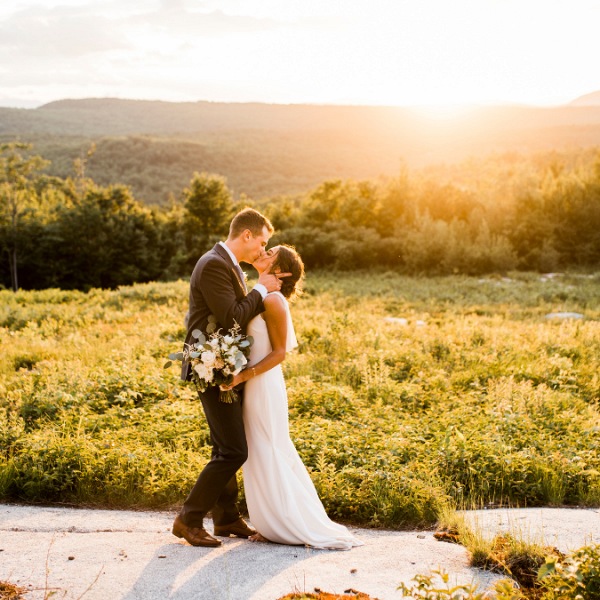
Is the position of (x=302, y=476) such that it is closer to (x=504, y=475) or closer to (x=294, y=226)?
(x=504, y=475)

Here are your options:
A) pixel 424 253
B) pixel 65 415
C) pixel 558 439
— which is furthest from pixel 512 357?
pixel 424 253

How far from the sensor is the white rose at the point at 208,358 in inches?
149

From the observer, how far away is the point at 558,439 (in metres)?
6.18

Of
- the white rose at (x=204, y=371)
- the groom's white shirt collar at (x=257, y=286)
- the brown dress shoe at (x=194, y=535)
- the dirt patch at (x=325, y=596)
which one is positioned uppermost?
the groom's white shirt collar at (x=257, y=286)

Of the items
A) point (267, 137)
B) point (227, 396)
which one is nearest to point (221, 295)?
point (227, 396)

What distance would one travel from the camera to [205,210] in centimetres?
4072

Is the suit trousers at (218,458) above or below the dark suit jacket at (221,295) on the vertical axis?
below

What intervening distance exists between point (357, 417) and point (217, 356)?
11.5 feet

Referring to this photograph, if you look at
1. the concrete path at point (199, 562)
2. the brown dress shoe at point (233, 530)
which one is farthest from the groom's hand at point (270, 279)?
the brown dress shoe at point (233, 530)

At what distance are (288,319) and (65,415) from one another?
157 inches

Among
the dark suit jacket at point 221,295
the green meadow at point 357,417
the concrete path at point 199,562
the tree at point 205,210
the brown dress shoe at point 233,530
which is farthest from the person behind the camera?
the tree at point 205,210

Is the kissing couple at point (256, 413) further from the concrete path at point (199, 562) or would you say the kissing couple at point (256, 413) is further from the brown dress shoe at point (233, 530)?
the concrete path at point (199, 562)

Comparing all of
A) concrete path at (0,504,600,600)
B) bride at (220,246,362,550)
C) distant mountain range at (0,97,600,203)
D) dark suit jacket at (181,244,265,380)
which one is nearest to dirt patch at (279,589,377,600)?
concrete path at (0,504,600,600)

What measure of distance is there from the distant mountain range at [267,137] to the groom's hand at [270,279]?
69.7 m
